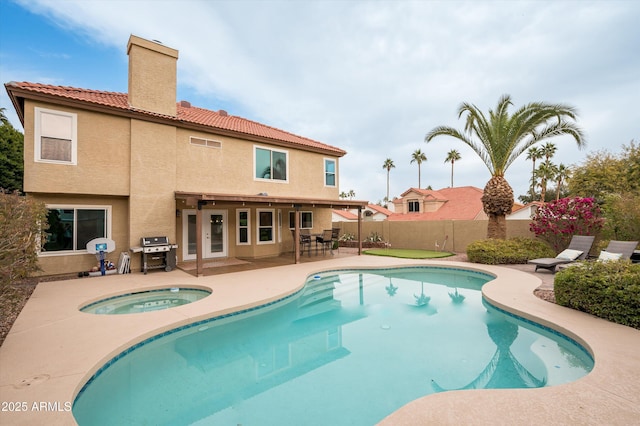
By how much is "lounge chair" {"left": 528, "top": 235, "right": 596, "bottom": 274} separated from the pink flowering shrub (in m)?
1.26

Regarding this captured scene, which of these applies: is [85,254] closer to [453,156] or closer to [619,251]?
[619,251]

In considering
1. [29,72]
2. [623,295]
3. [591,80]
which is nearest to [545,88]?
[591,80]

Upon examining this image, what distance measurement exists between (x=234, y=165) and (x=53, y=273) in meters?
7.74

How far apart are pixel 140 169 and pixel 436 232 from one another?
16.0m

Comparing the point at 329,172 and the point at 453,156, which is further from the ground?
the point at 453,156

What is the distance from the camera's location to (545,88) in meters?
15.1

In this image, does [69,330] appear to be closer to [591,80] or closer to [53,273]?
[53,273]

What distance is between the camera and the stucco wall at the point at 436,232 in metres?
15.5

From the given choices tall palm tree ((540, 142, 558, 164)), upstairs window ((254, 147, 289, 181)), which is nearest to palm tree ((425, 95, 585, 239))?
upstairs window ((254, 147, 289, 181))

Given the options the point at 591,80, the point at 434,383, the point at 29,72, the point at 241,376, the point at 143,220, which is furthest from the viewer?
the point at 29,72

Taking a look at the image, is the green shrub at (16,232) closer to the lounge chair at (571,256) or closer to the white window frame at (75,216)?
the white window frame at (75,216)

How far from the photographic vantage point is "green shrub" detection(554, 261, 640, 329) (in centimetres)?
553

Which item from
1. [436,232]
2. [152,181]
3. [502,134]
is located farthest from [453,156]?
[152,181]

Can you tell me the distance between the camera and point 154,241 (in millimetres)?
10938
